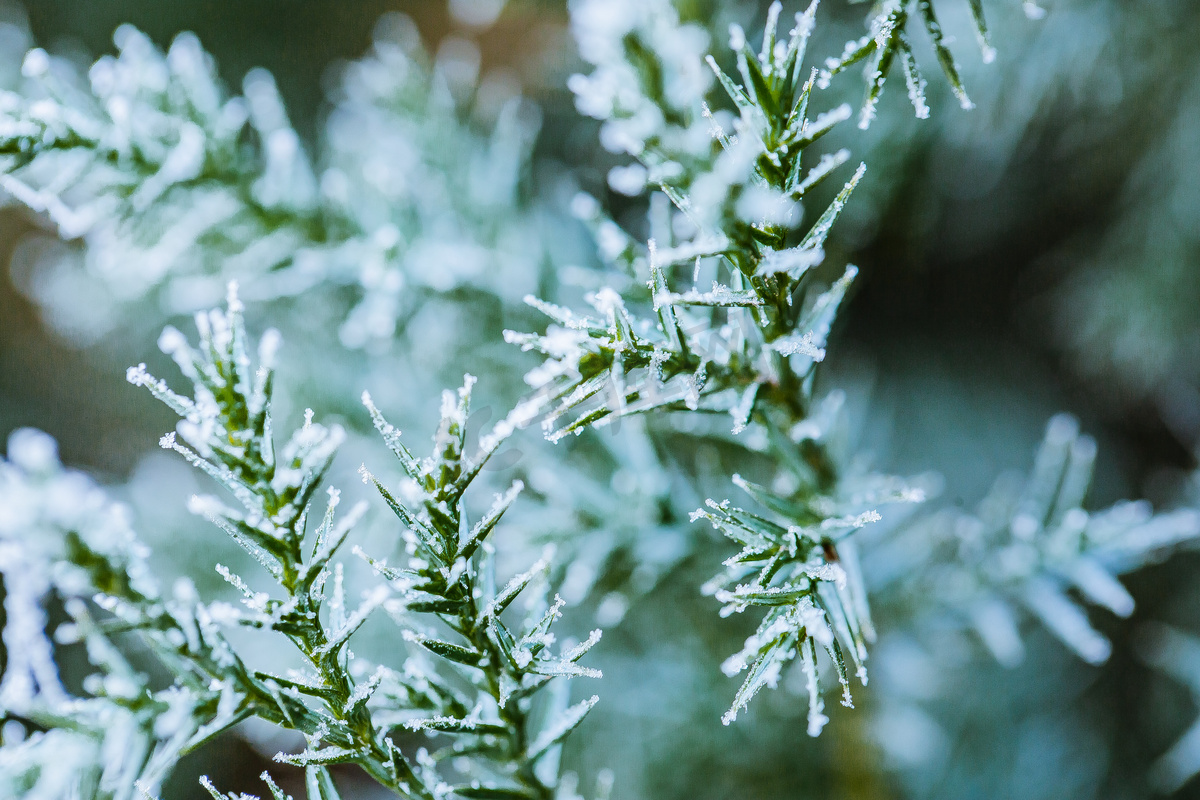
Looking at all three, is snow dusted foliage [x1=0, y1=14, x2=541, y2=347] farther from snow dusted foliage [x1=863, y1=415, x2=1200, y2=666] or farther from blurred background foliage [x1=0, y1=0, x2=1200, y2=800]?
snow dusted foliage [x1=863, y1=415, x2=1200, y2=666]

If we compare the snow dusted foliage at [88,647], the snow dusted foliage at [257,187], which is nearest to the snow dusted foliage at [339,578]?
the snow dusted foliage at [88,647]

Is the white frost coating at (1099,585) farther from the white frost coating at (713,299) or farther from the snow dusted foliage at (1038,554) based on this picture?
the white frost coating at (713,299)

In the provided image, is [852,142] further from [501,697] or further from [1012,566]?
[501,697]

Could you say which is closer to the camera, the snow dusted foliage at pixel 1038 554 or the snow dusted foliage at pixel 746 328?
the snow dusted foliage at pixel 746 328

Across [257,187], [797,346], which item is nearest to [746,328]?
[797,346]

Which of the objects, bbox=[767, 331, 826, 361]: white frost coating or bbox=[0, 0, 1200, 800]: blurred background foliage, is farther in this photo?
bbox=[0, 0, 1200, 800]: blurred background foliage

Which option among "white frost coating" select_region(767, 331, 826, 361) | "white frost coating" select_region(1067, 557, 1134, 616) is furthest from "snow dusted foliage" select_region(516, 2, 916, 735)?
"white frost coating" select_region(1067, 557, 1134, 616)

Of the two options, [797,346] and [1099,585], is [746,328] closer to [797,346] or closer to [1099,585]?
[797,346]
